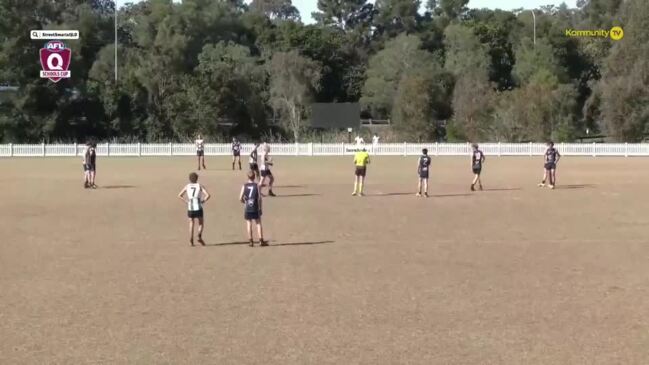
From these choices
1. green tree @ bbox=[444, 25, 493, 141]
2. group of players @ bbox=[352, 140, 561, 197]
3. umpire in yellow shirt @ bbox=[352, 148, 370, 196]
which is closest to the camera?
group of players @ bbox=[352, 140, 561, 197]

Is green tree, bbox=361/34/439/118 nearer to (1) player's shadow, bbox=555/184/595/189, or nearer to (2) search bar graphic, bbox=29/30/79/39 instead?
(2) search bar graphic, bbox=29/30/79/39

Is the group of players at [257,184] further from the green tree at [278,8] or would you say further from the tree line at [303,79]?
the green tree at [278,8]

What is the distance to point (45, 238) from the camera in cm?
1500

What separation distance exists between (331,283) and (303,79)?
62.2m

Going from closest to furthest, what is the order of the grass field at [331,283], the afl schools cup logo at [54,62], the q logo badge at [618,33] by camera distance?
the grass field at [331,283]
the afl schools cup logo at [54,62]
the q logo badge at [618,33]

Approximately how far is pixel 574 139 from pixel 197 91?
2934cm

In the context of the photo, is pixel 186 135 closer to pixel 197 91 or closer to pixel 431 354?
pixel 197 91

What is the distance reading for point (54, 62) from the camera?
64.4m

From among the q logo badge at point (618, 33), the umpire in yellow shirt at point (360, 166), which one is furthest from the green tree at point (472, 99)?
the umpire in yellow shirt at point (360, 166)

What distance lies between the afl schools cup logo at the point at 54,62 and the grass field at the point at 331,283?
44.0m

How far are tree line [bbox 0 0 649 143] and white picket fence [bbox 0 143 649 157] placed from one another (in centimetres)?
532

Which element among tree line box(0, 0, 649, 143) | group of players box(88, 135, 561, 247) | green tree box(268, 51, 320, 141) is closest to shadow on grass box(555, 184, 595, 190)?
group of players box(88, 135, 561, 247)

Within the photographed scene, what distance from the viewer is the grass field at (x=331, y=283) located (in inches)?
294

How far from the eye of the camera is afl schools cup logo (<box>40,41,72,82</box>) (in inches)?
2473
